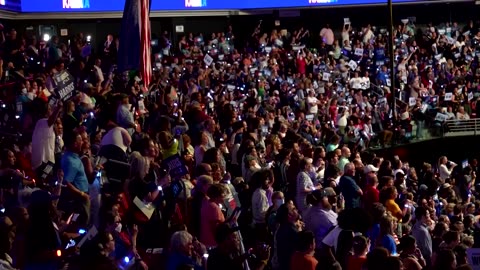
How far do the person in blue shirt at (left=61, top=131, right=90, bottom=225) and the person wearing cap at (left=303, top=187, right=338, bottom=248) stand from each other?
2828 mm

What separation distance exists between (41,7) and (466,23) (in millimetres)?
15948

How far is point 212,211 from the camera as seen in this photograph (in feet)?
38.4

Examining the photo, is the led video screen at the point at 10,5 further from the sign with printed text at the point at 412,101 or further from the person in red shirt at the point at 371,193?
the person in red shirt at the point at 371,193

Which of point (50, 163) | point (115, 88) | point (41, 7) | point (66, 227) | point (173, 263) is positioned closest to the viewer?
point (173, 263)

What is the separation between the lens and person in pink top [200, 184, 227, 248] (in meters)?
11.6

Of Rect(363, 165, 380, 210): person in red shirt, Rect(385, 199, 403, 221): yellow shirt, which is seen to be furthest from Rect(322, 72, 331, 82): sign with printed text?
Rect(385, 199, 403, 221): yellow shirt

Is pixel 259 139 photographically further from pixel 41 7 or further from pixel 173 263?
pixel 41 7

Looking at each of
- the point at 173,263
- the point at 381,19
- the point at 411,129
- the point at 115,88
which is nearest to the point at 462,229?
the point at 173,263

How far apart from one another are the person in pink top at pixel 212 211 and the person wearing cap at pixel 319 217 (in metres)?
1.66

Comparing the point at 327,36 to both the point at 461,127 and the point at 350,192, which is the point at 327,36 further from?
the point at 350,192

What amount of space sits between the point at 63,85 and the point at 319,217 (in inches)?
148

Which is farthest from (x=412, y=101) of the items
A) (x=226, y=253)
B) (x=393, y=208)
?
(x=226, y=253)

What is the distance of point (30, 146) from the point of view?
13.4 metres

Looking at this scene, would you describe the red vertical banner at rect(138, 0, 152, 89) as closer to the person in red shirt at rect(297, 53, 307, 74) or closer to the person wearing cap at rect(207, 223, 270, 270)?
the person wearing cap at rect(207, 223, 270, 270)
